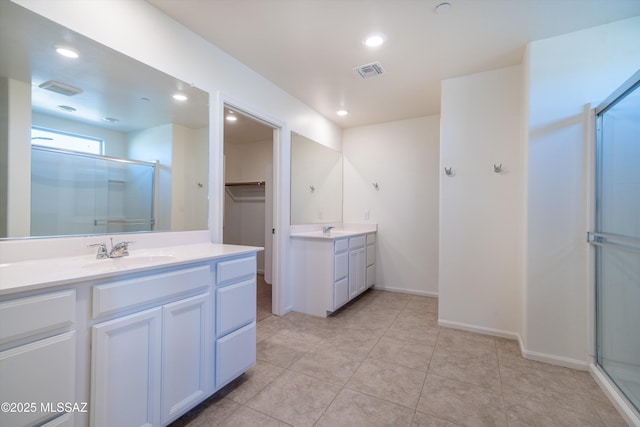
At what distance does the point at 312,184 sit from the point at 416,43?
1.97m

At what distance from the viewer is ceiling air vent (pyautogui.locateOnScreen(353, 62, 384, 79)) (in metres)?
2.52

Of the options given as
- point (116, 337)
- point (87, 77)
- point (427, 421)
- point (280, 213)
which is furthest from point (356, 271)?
point (87, 77)

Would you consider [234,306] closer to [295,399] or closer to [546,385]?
[295,399]

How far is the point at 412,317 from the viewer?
308cm

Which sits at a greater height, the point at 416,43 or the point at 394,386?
the point at 416,43

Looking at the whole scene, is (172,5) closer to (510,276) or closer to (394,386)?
(394,386)

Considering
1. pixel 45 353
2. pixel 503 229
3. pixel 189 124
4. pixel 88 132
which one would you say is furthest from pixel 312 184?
pixel 45 353

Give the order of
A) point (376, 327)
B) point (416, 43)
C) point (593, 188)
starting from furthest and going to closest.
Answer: point (376, 327) → point (416, 43) → point (593, 188)

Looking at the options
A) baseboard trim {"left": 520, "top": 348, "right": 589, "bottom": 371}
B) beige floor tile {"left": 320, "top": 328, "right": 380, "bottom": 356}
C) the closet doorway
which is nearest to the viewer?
baseboard trim {"left": 520, "top": 348, "right": 589, "bottom": 371}

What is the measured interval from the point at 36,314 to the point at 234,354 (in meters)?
1.04

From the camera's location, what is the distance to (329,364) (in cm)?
209

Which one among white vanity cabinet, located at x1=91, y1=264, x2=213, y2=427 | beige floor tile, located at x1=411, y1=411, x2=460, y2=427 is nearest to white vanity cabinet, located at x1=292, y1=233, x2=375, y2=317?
beige floor tile, located at x1=411, y1=411, x2=460, y2=427

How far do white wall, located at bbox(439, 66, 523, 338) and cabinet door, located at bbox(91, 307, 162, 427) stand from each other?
257 cm

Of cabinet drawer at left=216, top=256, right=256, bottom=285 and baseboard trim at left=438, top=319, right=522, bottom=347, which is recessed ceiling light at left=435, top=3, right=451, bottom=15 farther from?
baseboard trim at left=438, top=319, right=522, bottom=347
